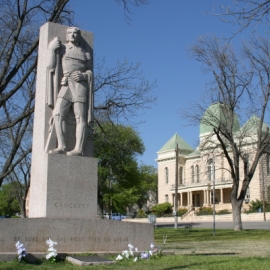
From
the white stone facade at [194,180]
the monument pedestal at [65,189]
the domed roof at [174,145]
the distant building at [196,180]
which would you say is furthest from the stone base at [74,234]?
the domed roof at [174,145]

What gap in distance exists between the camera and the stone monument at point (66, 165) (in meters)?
9.76

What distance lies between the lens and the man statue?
10.9m

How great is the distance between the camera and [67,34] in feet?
37.7

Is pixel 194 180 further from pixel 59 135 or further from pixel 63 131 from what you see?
pixel 59 135

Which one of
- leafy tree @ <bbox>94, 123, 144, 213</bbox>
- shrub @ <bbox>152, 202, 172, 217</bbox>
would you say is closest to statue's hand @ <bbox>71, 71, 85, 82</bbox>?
leafy tree @ <bbox>94, 123, 144, 213</bbox>

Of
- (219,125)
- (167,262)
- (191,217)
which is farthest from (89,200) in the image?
(191,217)

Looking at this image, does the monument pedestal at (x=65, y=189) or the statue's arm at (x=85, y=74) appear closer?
the monument pedestal at (x=65, y=189)

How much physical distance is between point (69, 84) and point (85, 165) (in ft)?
6.29

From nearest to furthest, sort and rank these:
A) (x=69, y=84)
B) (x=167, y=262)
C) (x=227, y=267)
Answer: (x=227, y=267) → (x=167, y=262) → (x=69, y=84)

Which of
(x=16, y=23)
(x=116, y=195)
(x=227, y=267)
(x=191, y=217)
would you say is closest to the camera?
(x=227, y=267)

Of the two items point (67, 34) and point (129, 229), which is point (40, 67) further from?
point (129, 229)

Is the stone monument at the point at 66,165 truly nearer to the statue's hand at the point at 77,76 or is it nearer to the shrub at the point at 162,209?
the statue's hand at the point at 77,76

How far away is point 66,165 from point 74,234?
1568 millimetres

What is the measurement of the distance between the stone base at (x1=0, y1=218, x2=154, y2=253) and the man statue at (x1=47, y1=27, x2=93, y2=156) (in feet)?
5.65
